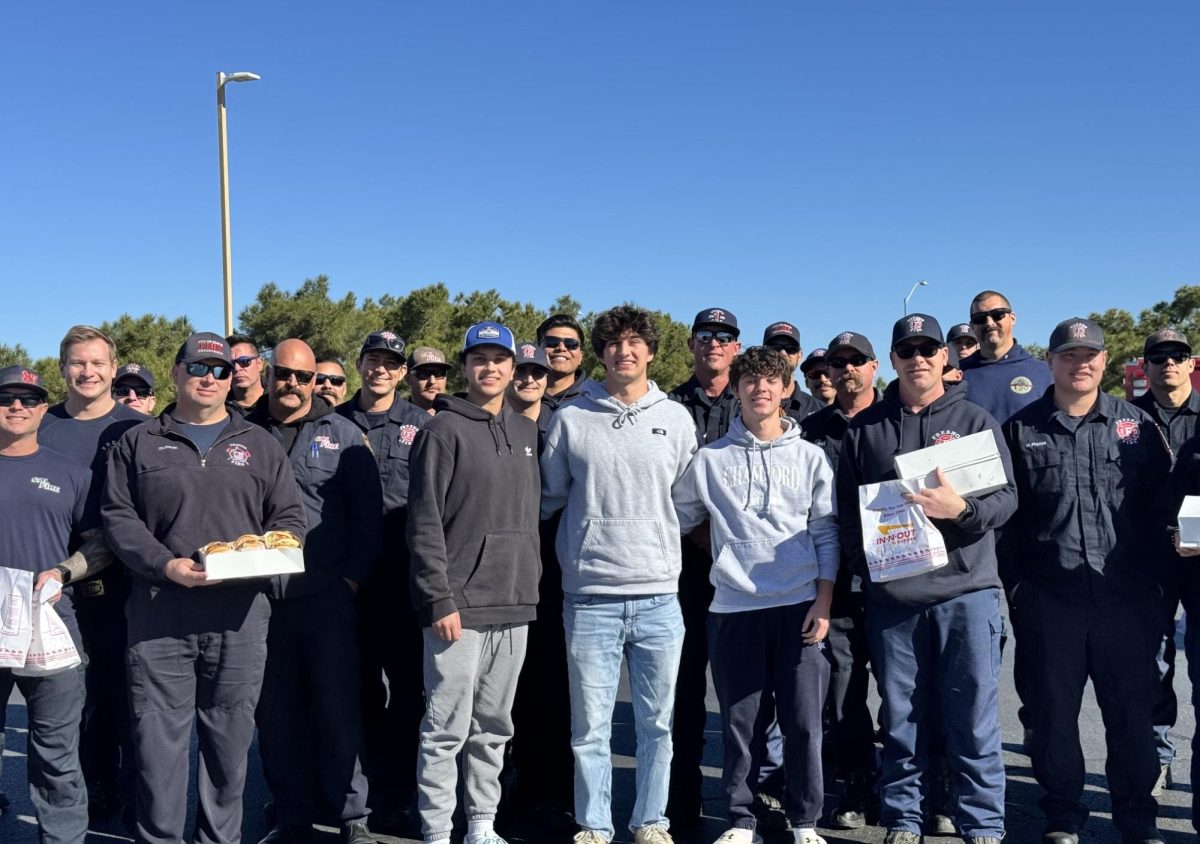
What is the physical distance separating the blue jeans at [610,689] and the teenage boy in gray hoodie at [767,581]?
0.87 ft

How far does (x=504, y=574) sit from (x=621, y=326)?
129 centimetres

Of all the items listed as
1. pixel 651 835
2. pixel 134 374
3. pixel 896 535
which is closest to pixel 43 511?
pixel 134 374

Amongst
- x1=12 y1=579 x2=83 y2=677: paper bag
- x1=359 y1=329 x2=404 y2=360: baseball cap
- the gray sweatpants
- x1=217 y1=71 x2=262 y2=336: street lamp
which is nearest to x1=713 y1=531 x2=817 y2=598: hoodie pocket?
the gray sweatpants

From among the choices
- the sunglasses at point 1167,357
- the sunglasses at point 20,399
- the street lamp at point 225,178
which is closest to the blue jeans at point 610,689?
the sunglasses at point 20,399

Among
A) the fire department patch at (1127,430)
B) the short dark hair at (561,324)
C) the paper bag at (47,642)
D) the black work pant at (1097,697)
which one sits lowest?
the black work pant at (1097,697)

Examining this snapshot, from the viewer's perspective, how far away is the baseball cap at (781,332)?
572 cm

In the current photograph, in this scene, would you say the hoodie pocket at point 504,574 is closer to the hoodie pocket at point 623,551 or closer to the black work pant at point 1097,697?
the hoodie pocket at point 623,551

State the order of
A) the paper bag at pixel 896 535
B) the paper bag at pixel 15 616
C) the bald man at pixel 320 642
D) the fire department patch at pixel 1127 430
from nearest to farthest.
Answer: the paper bag at pixel 15 616 < the paper bag at pixel 896 535 < the fire department patch at pixel 1127 430 < the bald man at pixel 320 642

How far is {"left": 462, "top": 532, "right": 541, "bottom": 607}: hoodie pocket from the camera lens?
414 centimetres

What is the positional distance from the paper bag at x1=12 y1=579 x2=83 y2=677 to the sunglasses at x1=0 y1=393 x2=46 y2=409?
818 millimetres

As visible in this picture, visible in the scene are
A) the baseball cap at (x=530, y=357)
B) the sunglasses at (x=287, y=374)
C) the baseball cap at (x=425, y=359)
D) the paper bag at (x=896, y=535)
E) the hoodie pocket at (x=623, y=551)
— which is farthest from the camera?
the baseball cap at (x=425, y=359)

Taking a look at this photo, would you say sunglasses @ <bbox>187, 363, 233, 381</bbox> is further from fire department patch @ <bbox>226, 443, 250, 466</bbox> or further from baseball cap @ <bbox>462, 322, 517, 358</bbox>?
baseball cap @ <bbox>462, 322, 517, 358</bbox>

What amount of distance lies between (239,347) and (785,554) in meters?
3.59

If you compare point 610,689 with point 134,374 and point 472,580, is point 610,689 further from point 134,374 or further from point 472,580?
point 134,374
